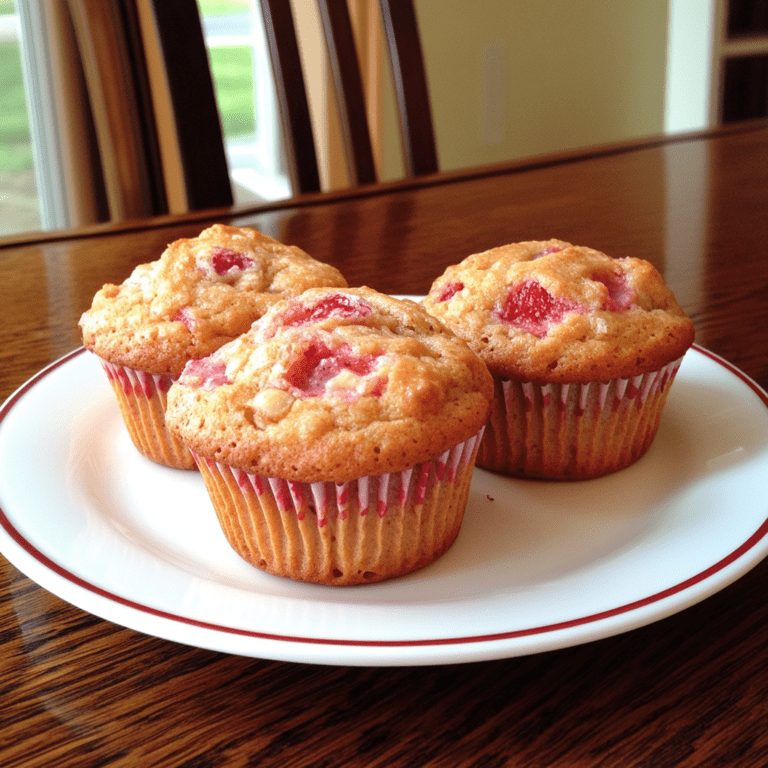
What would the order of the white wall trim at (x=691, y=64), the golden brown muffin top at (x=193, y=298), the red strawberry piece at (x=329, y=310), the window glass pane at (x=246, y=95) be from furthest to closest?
1. the window glass pane at (x=246, y=95)
2. the white wall trim at (x=691, y=64)
3. the golden brown muffin top at (x=193, y=298)
4. the red strawberry piece at (x=329, y=310)

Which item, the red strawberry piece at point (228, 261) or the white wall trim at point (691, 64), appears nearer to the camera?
the red strawberry piece at point (228, 261)

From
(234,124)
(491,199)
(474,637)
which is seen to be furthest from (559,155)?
(234,124)

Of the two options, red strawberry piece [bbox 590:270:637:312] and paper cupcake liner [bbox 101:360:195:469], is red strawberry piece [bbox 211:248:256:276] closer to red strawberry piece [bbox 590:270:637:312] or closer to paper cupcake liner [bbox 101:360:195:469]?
paper cupcake liner [bbox 101:360:195:469]

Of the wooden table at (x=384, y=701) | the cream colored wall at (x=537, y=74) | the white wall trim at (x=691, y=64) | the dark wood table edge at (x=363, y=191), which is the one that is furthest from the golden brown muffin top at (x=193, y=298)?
the white wall trim at (x=691, y=64)

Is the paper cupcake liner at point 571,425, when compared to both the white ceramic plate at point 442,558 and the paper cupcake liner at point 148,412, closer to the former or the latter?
the white ceramic plate at point 442,558

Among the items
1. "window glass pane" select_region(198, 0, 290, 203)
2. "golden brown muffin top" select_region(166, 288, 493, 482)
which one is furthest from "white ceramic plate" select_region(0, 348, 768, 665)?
"window glass pane" select_region(198, 0, 290, 203)
